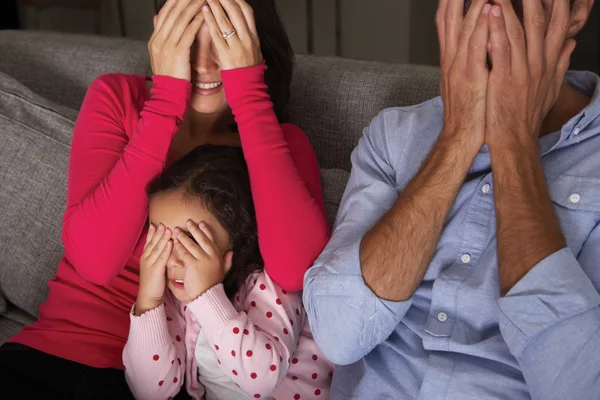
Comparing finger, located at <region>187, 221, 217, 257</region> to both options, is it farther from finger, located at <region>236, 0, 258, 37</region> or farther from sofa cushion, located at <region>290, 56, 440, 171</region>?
sofa cushion, located at <region>290, 56, 440, 171</region>

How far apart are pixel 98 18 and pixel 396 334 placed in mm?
3714

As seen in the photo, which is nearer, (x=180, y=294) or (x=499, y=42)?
(x=499, y=42)

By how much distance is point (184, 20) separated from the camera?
Result: 4.23 feet

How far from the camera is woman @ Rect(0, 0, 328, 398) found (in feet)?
4.15

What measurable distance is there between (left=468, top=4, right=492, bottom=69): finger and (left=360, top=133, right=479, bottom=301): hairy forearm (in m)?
0.13

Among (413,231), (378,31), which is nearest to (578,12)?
(413,231)

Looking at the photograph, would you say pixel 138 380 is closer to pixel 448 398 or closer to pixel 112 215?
pixel 112 215

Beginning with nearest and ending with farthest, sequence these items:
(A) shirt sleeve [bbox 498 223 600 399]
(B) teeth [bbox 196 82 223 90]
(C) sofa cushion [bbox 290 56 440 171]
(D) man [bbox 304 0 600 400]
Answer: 1. (A) shirt sleeve [bbox 498 223 600 399]
2. (D) man [bbox 304 0 600 400]
3. (B) teeth [bbox 196 82 223 90]
4. (C) sofa cushion [bbox 290 56 440 171]

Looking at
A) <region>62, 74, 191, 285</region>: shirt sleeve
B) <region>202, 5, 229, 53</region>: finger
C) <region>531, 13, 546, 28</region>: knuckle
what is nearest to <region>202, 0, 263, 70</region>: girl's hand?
<region>202, 5, 229, 53</region>: finger

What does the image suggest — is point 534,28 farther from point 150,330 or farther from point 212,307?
point 150,330

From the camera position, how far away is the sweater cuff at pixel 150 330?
119 centimetres

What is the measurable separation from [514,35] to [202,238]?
608 millimetres

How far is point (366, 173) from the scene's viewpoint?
124cm

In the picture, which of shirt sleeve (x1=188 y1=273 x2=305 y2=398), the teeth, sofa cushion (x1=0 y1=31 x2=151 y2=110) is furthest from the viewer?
sofa cushion (x1=0 y1=31 x2=151 y2=110)
